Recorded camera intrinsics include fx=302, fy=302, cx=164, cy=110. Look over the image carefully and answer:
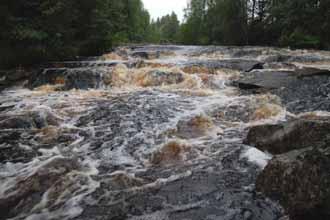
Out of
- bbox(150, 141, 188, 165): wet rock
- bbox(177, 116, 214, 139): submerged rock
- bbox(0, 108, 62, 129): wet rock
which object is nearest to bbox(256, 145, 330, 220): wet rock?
bbox(150, 141, 188, 165): wet rock

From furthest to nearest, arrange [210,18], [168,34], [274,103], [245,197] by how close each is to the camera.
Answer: [168,34] < [210,18] < [274,103] < [245,197]

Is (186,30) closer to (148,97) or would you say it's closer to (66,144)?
(148,97)

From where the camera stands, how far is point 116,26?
72.3ft

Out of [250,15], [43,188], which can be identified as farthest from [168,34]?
[43,188]

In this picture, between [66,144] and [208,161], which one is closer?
[208,161]

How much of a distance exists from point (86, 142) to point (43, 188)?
1845 millimetres

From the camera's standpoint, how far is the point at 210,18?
1858 inches

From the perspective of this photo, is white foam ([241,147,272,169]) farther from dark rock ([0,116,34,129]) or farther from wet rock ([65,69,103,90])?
wet rock ([65,69,103,90])

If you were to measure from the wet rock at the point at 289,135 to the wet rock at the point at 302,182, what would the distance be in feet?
3.82

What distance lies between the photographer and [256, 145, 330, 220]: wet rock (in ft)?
9.98

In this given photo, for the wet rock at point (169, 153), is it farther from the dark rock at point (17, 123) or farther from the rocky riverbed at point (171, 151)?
the dark rock at point (17, 123)

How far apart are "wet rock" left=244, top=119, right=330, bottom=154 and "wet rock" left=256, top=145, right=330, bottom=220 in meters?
1.17

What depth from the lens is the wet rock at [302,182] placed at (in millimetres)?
3041

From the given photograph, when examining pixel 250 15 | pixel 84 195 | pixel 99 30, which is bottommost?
pixel 84 195
